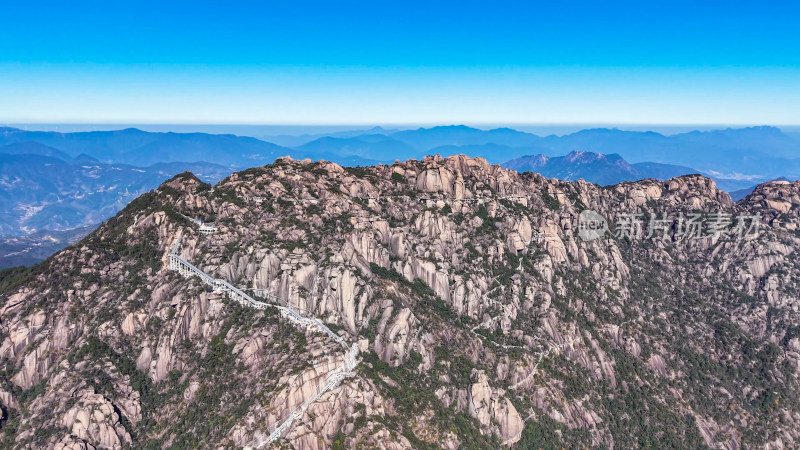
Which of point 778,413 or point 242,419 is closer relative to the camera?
point 242,419

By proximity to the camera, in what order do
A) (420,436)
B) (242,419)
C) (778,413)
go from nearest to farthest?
1. (242,419)
2. (420,436)
3. (778,413)

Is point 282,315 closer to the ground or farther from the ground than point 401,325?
farther from the ground

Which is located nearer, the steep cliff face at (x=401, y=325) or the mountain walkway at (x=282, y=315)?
the mountain walkway at (x=282, y=315)

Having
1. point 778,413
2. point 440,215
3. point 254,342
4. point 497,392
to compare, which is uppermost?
point 440,215

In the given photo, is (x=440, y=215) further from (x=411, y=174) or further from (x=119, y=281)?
(x=119, y=281)

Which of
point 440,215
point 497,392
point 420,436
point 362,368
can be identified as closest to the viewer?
point 420,436

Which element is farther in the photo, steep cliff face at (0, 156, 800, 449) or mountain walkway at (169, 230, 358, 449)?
steep cliff face at (0, 156, 800, 449)

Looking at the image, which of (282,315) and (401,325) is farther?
(401,325)

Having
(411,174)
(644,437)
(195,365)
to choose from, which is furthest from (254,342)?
(644,437)
